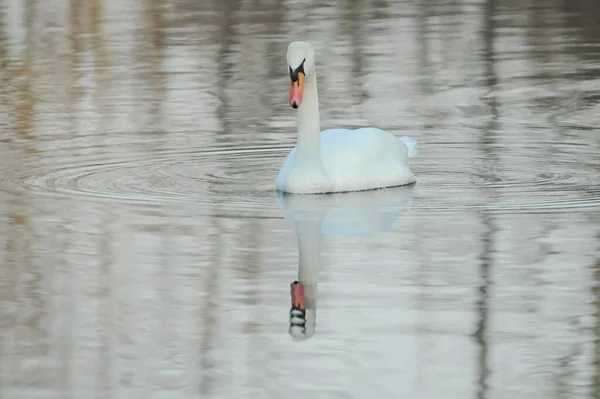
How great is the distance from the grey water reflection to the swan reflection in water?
36 millimetres

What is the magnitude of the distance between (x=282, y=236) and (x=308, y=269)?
0.97 meters

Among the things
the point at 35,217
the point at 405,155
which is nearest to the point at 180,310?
the point at 35,217

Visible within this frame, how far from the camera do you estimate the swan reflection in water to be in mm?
7645

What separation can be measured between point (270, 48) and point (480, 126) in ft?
25.4

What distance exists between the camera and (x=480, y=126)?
14.0 meters

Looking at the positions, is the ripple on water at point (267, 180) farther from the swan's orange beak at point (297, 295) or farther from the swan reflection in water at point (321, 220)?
the swan's orange beak at point (297, 295)

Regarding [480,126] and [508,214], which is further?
[480,126]

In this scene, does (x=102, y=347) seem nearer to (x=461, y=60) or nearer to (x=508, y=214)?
(x=508, y=214)

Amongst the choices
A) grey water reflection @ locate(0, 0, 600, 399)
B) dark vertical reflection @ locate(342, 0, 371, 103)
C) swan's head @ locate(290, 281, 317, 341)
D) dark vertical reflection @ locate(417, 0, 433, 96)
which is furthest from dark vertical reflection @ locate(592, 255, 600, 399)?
dark vertical reflection @ locate(417, 0, 433, 96)

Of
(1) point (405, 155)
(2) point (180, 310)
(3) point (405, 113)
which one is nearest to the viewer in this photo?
(2) point (180, 310)

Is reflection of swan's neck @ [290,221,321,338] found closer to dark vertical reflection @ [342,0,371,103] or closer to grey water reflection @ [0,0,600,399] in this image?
grey water reflection @ [0,0,600,399]

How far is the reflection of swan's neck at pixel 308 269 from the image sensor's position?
7094mm

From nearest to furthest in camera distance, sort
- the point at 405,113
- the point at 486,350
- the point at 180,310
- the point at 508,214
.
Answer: the point at 486,350
the point at 180,310
the point at 508,214
the point at 405,113

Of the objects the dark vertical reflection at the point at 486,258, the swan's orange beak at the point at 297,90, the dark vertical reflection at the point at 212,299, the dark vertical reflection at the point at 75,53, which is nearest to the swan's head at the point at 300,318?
the dark vertical reflection at the point at 212,299
